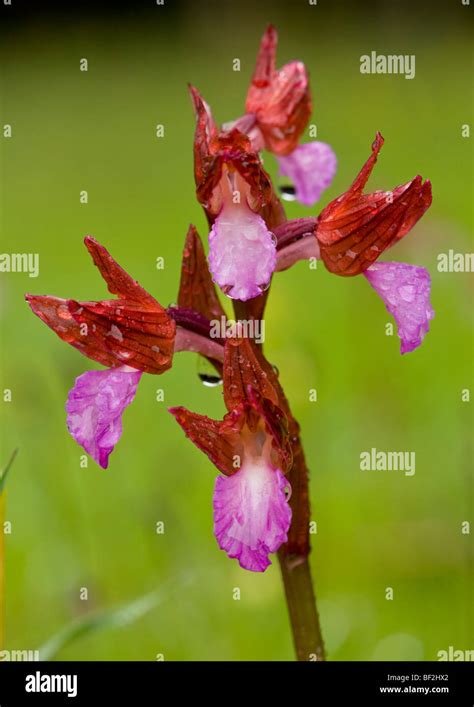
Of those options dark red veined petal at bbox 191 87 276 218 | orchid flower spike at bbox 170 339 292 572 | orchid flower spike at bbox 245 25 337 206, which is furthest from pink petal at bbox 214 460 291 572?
orchid flower spike at bbox 245 25 337 206

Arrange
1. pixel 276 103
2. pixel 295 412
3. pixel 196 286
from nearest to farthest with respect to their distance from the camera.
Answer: pixel 196 286 < pixel 276 103 < pixel 295 412

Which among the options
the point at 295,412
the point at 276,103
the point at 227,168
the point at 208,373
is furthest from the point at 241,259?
the point at 295,412

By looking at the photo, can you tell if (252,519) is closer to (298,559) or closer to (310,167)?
(298,559)

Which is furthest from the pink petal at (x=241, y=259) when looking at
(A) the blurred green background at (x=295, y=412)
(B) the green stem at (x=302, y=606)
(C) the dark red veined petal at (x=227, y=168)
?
(A) the blurred green background at (x=295, y=412)

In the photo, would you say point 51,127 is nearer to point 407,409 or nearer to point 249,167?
point 407,409

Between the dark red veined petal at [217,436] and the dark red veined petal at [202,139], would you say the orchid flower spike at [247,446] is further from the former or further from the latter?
the dark red veined petal at [202,139]

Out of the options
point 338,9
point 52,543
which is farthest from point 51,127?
point 52,543
